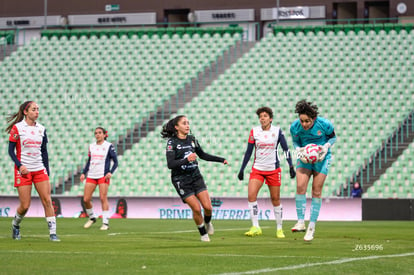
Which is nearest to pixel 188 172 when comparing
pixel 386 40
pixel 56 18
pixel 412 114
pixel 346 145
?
pixel 346 145

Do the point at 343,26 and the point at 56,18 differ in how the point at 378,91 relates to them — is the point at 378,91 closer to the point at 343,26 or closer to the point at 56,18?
the point at 343,26

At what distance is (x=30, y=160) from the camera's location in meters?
12.7

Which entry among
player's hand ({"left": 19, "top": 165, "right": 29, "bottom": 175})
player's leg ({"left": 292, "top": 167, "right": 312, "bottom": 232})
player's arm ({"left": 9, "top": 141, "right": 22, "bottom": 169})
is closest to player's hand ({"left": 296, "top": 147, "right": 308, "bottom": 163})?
player's leg ({"left": 292, "top": 167, "right": 312, "bottom": 232})

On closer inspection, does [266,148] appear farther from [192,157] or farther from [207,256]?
[207,256]

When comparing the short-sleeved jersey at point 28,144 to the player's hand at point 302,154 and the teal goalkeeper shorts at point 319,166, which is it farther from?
the teal goalkeeper shorts at point 319,166

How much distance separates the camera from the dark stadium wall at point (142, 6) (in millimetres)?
38719

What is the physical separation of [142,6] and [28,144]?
96.9ft

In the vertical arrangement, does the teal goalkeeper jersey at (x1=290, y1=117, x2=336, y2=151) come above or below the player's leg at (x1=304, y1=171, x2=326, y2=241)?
above

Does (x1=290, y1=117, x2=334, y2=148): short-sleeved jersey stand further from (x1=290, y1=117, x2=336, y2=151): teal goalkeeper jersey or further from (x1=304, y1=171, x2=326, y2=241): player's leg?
(x1=304, y1=171, x2=326, y2=241): player's leg

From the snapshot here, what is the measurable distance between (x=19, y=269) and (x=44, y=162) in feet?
15.7

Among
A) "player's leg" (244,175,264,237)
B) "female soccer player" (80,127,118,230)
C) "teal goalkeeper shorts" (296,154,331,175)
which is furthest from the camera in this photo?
"female soccer player" (80,127,118,230)

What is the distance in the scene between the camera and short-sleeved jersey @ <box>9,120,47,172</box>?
12703 millimetres

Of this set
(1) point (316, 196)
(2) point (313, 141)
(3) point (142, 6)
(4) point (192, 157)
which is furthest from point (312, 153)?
(3) point (142, 6)

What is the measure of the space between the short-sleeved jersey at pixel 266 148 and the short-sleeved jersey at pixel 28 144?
4256 mm
